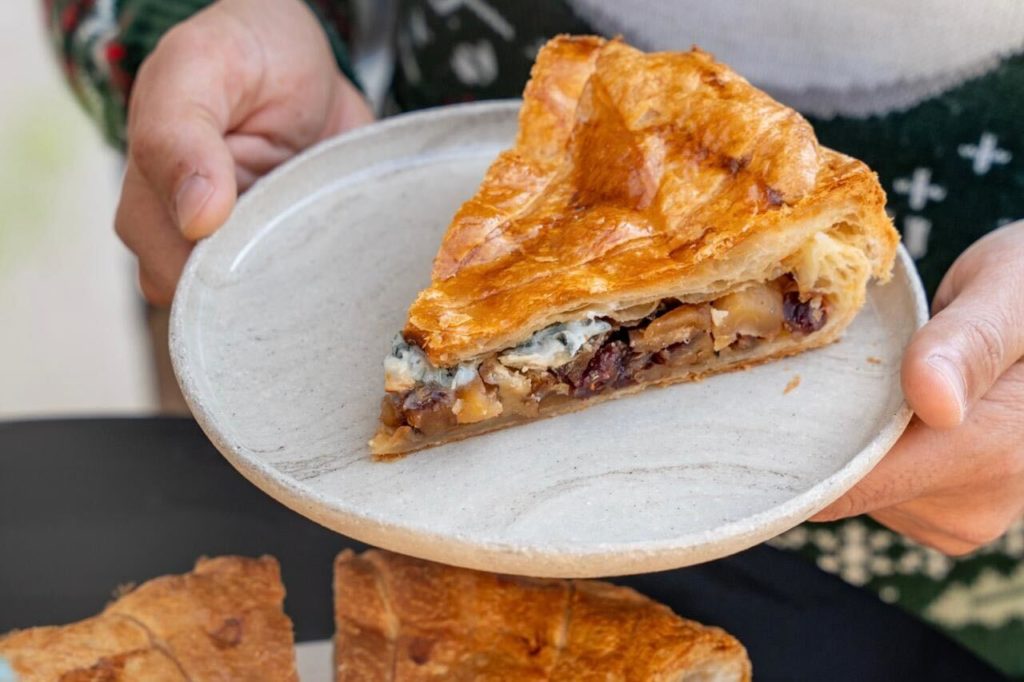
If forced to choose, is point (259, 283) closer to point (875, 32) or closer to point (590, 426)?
point (590, 426)

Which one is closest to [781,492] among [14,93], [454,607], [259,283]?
[454,607]

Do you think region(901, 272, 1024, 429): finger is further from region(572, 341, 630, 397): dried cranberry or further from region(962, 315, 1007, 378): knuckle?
region(572, 341, 630, 397): dried cranberry

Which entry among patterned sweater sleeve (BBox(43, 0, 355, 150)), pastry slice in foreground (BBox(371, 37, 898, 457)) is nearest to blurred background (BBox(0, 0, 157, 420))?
patterned sweater sleeve (BBox(43, 0, 355, 150))

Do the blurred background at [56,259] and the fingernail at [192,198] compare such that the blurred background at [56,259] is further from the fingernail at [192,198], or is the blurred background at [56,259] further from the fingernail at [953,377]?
the fingernail at [953,377]

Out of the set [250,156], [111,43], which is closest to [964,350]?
[250,156]

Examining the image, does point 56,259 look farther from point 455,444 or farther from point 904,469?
point 904,469
